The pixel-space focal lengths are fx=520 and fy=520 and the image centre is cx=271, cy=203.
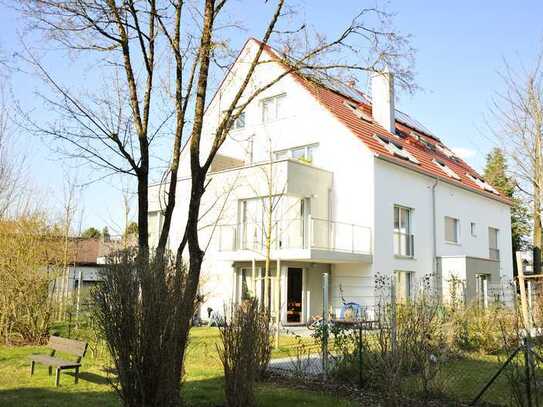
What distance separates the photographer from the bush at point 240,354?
6527mm

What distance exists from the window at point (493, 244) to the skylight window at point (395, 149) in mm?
8292

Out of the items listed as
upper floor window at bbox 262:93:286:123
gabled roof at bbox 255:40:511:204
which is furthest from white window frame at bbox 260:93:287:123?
gabled roof at bbox 255:40:511:204

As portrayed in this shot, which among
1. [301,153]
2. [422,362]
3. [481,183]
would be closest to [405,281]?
[301,153]

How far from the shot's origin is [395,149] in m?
22.6

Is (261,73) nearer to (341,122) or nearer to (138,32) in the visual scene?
(341,122)

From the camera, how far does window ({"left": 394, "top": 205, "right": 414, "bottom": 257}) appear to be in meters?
21.2

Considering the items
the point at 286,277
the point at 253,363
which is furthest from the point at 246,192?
the point at 253,363

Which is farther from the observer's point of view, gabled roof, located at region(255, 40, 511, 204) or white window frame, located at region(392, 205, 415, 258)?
white window frame, located at region(392, 205, 415, 258)

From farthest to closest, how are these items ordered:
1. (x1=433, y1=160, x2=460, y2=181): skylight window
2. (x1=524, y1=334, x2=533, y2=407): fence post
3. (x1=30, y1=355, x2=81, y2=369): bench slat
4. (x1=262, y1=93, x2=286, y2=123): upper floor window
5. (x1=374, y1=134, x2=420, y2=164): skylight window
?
(x1=433, y1=160, x2=460, y2=181): skylight window → (x1=262, y1=93, x2=286, y2=123): upper floor window → (x1=374, y1=134, x2=420, y2=164): skylight window → (x1=30, y1=355, x2=81, y2=369): bench slat → (x1=524, y1=334, x2=533, y2=407): fence post

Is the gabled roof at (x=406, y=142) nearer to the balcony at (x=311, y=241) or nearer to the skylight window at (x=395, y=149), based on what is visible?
the skylight window at (x=395, y=149)

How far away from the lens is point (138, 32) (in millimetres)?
8539

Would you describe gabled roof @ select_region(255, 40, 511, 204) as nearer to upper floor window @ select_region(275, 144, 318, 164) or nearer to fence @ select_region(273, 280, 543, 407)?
upper floor window @ select_region(275, 144, 318, 164)

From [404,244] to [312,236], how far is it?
4.81 m

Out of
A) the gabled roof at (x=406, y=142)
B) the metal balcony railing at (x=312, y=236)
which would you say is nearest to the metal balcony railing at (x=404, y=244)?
the metal balcony railing at (x=312, y=236)
